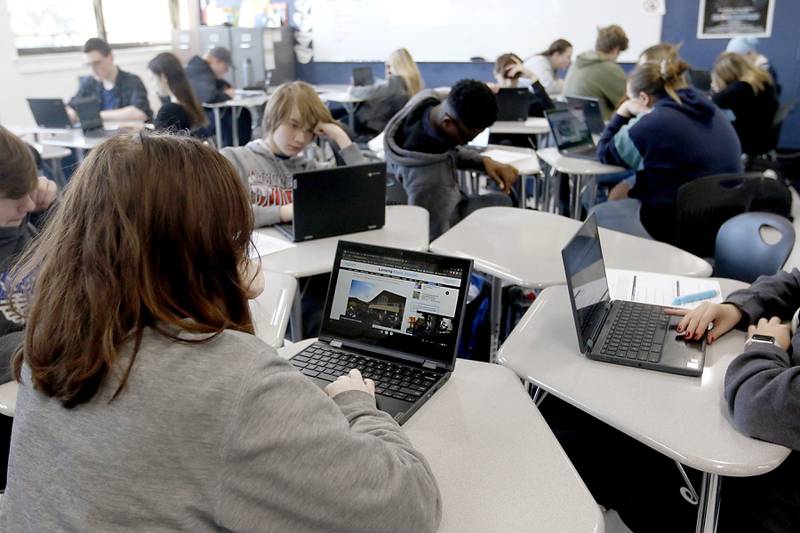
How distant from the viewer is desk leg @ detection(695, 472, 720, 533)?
1146mm

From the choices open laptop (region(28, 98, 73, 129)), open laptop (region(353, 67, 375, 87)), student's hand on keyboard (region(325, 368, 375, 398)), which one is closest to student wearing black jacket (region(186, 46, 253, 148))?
open laptop (region(353, 67, 375, 87))

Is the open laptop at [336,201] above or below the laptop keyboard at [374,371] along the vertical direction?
above

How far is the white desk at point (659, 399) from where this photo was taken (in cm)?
109

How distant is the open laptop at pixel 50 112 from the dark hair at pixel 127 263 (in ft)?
13.8

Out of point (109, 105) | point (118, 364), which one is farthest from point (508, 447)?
point (109, 105)

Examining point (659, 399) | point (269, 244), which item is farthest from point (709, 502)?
point (269, 244)

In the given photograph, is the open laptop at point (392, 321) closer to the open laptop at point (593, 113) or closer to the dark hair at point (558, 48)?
the open laptop at point (593, 113)

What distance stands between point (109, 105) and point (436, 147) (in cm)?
334

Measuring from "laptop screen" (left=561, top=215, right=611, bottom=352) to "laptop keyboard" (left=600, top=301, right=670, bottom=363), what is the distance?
40mm

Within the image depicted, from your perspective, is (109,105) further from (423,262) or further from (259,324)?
(423,262)

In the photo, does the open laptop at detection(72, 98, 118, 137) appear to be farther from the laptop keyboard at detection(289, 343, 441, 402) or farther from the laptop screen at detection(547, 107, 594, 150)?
the laptop keyboard at detection(289, 343, 441, 402)

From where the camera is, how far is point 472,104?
105 inches

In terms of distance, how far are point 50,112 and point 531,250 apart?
369cm

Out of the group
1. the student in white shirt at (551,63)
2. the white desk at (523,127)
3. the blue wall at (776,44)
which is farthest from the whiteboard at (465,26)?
the white desk at (523,127)
